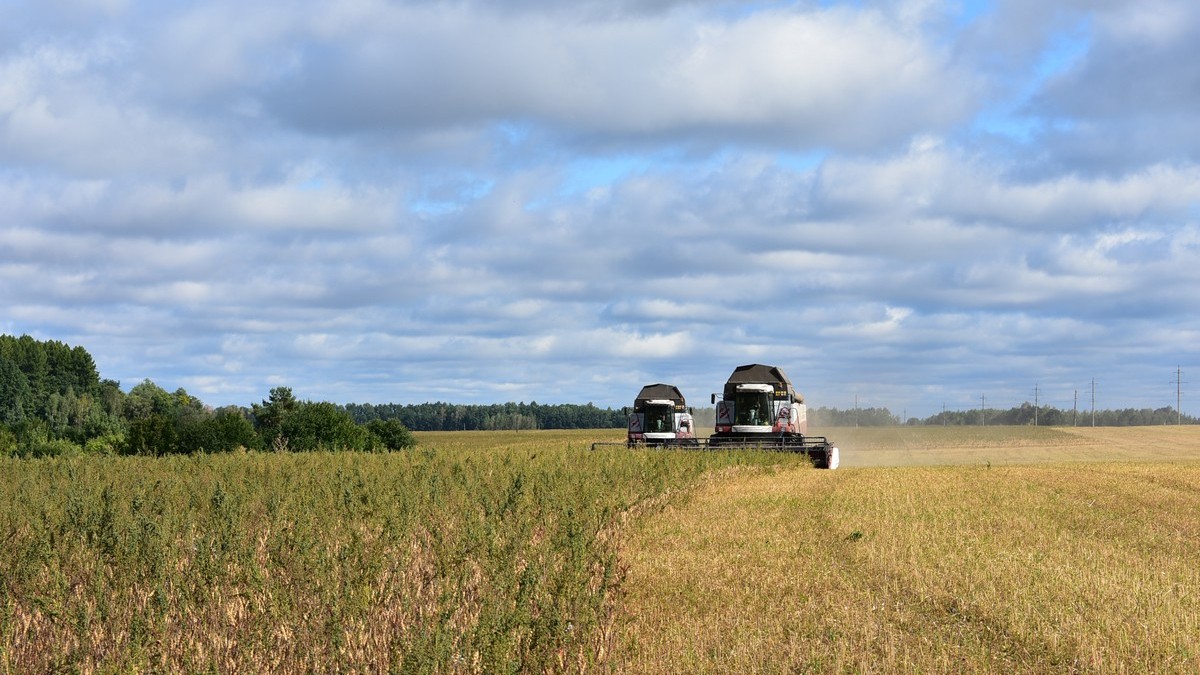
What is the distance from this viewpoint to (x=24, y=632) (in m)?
9.52

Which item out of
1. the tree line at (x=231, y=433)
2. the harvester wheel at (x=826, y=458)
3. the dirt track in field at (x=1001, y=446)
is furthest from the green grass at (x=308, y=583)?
the dirt track in field at (x=1001, y=446)

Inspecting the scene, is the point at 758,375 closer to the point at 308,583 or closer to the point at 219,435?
the point at 219,435

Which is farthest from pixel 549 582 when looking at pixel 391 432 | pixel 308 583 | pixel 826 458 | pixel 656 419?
pixel 391 432

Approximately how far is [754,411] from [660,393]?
6789 millimetres

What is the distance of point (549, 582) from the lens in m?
10.3

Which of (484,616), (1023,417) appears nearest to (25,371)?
(1023,417)

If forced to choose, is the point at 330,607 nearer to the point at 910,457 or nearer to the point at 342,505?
the point at 342,505

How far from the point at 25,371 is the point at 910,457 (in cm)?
11277

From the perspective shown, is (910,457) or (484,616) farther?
(910,457)

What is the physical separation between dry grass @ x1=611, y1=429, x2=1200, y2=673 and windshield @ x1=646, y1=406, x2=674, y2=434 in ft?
77.5

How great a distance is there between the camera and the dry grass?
9656 mm

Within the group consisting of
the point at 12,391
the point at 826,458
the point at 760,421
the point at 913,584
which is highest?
the point at 12,391

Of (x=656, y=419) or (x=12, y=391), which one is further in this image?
(x=12, y=391)

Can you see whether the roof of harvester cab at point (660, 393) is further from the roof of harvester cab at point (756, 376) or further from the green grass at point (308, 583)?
the green grass at point (308, 583)
